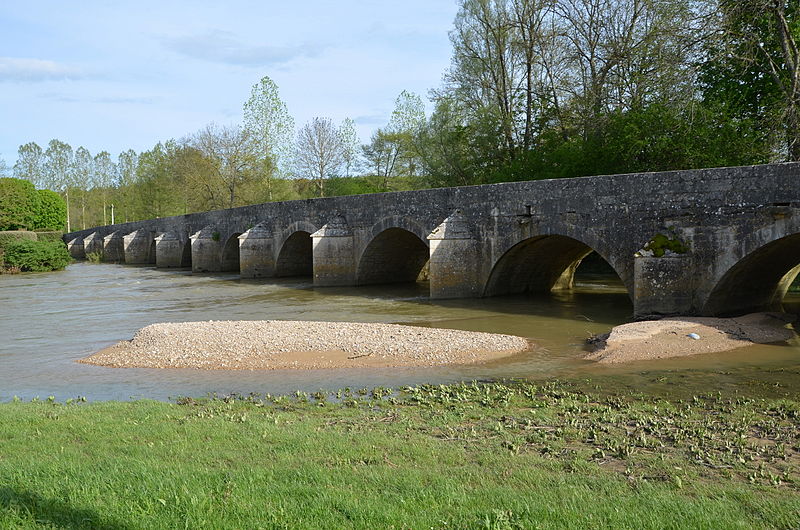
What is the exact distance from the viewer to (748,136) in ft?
63.3

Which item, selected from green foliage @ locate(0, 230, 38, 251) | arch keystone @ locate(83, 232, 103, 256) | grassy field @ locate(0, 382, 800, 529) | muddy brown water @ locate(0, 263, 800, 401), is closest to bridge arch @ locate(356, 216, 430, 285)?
muddy brown water @ locate(0, 263, 800, 401)

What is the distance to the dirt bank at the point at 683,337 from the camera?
11672mm

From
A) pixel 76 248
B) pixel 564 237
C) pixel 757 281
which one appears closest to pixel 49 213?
pixel 76 248

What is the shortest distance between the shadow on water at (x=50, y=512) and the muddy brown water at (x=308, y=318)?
4.58 m

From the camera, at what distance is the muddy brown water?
9.84m

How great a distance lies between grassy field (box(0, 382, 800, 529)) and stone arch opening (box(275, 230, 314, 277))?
20955mm

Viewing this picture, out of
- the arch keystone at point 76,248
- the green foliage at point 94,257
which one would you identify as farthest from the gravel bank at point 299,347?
the arch keystone at point 76,248

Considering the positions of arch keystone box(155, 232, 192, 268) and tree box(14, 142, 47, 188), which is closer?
arch keystone box(155, 232, 192, 268)

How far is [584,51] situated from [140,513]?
2680cm

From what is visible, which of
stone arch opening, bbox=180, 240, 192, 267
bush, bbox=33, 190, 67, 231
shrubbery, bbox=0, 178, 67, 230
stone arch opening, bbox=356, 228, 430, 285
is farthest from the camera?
bush, bbox=33, 190, 67, 231

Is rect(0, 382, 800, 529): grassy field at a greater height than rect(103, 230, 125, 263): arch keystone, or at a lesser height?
lesser

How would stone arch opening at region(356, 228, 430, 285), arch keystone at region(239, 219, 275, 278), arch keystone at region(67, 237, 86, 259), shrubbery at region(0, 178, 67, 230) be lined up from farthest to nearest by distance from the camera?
arch keystone at region(67, 237, 86, 259) < shrubbery at region(0, 178, 67, 230) < arch keystone at region(239, 219, 275, 278) < stone arch opening at region(356, 228, 430, 285)

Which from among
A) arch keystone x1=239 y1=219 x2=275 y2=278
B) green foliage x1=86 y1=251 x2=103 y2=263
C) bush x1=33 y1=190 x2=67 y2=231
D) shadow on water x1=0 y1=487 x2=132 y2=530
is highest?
bush x1=33 y1=190 x2=67 y2=231

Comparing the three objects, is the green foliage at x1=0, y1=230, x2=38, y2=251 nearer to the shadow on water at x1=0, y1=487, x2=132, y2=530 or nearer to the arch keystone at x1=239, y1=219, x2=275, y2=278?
the arch keystone at x1=239, y1=219, x2=275, y2=278
